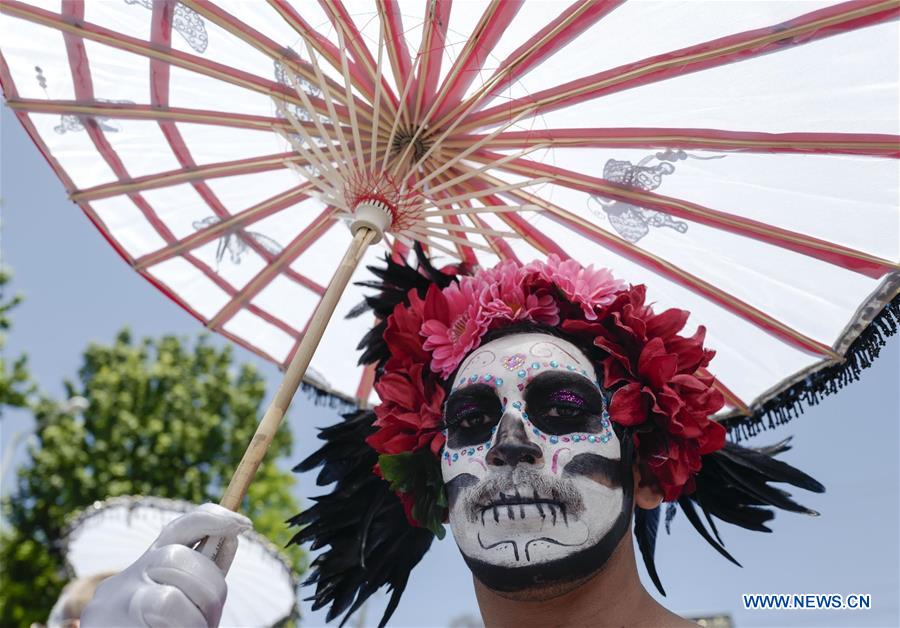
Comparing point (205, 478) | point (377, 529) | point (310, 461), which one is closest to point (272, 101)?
point (310, 461)

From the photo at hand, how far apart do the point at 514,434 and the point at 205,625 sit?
1146 mm

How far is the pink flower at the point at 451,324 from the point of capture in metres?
3.07

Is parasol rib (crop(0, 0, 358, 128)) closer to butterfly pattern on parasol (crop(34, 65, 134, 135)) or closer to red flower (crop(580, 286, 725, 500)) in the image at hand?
butterfly pattern on parasol (crop(34, 65, 134, 135))

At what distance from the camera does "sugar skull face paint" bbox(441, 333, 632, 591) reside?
252cm

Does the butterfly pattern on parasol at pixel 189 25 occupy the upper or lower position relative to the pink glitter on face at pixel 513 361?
upper

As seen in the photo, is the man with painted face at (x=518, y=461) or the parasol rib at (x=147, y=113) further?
the parasol rib at (x=147, y=113)

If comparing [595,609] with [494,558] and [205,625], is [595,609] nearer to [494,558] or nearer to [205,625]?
[494,558]

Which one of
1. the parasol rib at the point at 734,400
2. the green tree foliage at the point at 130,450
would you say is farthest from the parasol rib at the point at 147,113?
the green tree foliage at the point at 130,450

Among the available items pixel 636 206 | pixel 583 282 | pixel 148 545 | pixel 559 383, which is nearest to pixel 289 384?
pixel 559 383

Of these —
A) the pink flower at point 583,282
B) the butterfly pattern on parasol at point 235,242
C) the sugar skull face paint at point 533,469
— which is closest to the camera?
the sugar skull face paint at point 533,469

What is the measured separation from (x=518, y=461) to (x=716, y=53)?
4.80ft

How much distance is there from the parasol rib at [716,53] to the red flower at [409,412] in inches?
43.4

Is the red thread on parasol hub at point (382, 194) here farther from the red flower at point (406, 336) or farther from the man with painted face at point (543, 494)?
the man with painted face at point (543, 494)

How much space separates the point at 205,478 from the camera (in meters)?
13.3
